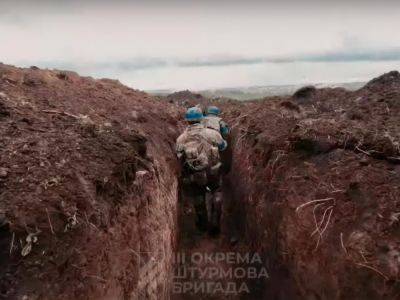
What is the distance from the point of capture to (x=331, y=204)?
6.30m

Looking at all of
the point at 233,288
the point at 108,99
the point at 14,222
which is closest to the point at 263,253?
the point at 233,288

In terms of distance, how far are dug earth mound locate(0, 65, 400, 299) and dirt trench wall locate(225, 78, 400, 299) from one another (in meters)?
0.02

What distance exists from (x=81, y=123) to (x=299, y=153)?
361 cm

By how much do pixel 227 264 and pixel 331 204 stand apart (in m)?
3.64

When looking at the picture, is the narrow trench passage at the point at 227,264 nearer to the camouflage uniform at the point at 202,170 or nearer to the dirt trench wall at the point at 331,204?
the dirt trench wall at the point at 331,204

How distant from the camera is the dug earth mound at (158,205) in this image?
4.93 metres

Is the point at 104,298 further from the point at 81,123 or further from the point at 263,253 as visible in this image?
the point at 263,253

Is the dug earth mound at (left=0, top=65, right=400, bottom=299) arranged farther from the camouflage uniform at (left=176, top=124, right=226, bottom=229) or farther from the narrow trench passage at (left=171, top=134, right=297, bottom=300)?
the camouflage uniform at (left=176, top=124, right=226, bottom=229)

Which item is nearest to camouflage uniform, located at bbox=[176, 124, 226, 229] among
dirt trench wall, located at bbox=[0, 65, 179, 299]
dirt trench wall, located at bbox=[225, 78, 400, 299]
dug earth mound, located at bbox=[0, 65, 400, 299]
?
dug earth mound, located at bbox=[0, 65, 400, 299]

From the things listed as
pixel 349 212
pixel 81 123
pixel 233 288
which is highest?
pixel 81 123

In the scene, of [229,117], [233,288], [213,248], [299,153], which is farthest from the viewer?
[229,117]

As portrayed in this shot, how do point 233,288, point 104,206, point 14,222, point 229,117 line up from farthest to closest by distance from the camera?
point 229,117
point 233,288
point 104,206
point 14,222

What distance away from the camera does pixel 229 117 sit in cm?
1564

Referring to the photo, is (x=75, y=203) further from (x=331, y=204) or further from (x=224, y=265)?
(x=224, y=265)
